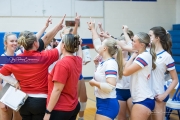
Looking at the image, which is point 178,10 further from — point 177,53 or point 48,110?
point 48,110

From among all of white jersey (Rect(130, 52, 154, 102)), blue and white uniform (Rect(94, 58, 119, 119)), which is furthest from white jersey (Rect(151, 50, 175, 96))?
blue and white uniform (Rect(94, 58, 119, 119))

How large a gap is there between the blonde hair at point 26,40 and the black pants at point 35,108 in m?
0.55

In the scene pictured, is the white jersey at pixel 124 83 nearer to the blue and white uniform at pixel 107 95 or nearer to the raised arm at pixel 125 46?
the raised arm at pixel 125 46

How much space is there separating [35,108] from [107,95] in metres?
0.79

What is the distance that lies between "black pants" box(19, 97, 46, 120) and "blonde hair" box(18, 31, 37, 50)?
55 cm

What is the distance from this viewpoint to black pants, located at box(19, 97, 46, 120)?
9.24ft

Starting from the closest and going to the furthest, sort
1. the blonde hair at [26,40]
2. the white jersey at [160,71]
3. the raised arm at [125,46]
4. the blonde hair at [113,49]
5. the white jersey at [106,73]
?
the blonde hair at [26,40] < the white jersey at [106,73] < the blonde hair at [113,49] < the white jersey at [160,71] < the raised arm at [125,46]

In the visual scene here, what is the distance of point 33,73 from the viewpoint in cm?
281

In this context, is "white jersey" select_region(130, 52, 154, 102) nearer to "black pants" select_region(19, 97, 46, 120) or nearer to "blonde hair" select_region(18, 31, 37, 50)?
"black pants" select_region(19, 97, 46, 120)

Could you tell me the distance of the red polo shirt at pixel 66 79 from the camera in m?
2.59

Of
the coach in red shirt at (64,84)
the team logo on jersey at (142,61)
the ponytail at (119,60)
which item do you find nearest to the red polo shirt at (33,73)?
the coach in red shirt at (64,84)

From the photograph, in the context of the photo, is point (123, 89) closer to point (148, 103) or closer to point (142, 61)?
point (148, 103)

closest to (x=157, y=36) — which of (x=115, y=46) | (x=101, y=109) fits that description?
(x=115, y=46)

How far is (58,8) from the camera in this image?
33.3 ft
